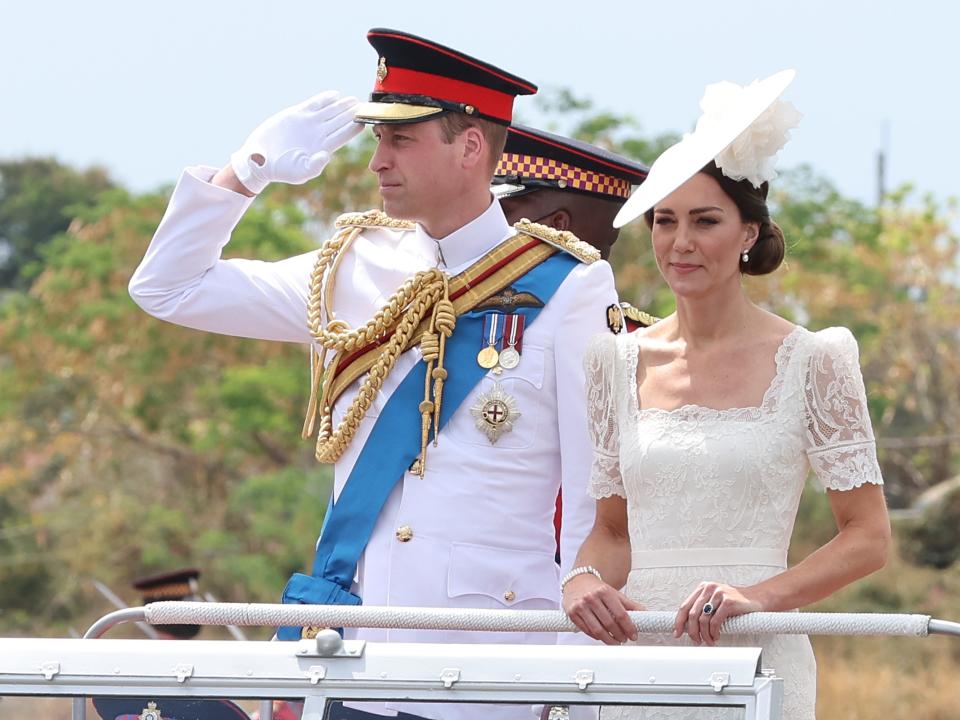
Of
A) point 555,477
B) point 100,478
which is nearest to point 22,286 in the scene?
point 100,478

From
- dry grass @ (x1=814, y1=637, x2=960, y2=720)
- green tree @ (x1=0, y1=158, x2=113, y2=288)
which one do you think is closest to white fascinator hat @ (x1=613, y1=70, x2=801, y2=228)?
dry grass @ (x1=814, y1=637, x2=960, y2=720)

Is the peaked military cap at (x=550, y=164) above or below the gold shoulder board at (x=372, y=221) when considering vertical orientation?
above

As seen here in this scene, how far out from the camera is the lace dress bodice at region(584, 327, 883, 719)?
3326mm

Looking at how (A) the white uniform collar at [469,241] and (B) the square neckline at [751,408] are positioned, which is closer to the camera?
(B) the square neckline at [751,408]

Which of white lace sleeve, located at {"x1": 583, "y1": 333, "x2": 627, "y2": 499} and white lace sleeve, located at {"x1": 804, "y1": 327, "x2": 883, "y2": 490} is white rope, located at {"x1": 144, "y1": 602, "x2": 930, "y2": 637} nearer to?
white lace sleeve, located at {"x1": 804, "y1": 327, "x2": 883, "y2": 490}

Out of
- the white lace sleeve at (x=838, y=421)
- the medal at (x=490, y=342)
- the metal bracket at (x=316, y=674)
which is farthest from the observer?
the medal at (x=490, y=342)

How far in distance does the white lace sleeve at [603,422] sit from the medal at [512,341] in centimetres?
25

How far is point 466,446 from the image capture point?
12.6 feet

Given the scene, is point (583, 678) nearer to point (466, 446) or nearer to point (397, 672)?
Result: point (397, 672)

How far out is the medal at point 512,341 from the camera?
12.7 feet

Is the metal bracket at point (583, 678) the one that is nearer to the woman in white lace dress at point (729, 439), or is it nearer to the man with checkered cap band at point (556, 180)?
the woman in white lace dress at point (729, 439)

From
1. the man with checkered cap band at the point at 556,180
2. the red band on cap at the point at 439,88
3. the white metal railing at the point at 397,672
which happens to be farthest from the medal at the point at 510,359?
the white metal railing at the point at 397,672

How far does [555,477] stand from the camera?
12.7ft

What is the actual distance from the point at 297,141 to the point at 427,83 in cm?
30
